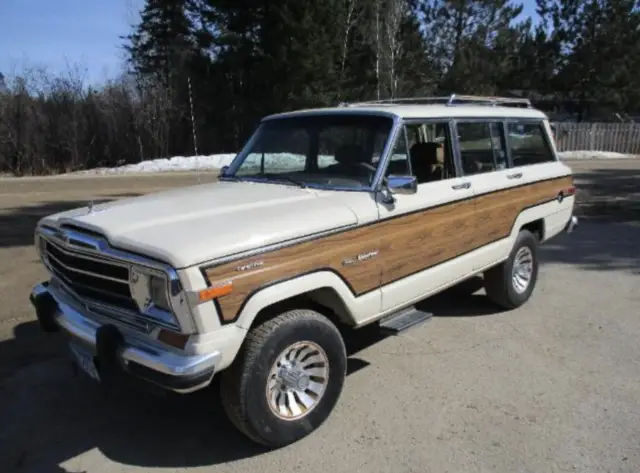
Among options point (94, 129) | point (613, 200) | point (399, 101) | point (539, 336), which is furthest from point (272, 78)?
point (539, 336)

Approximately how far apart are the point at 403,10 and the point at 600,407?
95.1 feet

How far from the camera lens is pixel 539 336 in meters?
5.30

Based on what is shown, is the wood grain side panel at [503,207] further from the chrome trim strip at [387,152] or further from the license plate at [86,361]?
the license plate at [86,361]

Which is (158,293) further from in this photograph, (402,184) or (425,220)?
(425,220)

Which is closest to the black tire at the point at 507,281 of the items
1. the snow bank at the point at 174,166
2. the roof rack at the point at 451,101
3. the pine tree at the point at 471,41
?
the roof rack at the point at 451,101

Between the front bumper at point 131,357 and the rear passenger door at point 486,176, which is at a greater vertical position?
the rear passenger door at point 486,176

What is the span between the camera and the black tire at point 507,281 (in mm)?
5785

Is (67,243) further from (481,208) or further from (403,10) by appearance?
(403,10)

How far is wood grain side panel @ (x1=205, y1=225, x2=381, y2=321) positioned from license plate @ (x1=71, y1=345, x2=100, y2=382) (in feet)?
3.11

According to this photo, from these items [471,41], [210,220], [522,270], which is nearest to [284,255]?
[210,220]

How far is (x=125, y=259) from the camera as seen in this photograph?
3.19m

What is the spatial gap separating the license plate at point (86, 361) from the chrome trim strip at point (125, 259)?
340 millimetres

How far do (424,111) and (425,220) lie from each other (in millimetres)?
969

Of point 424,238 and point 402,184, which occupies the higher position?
point 402,184
